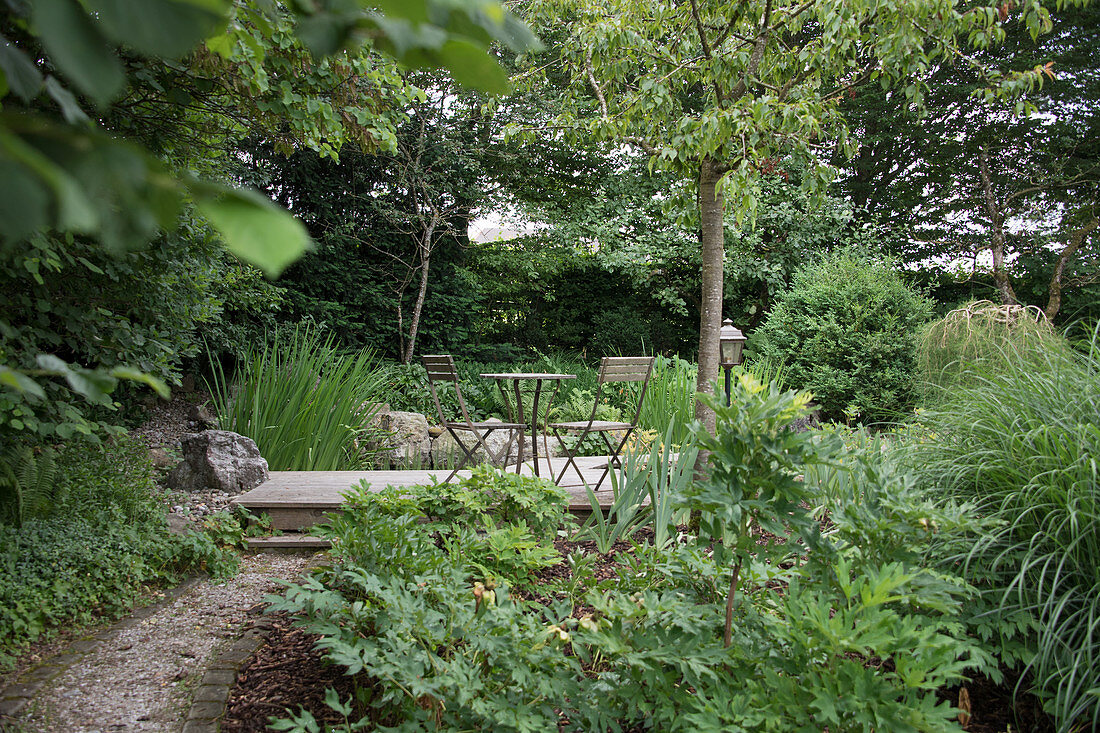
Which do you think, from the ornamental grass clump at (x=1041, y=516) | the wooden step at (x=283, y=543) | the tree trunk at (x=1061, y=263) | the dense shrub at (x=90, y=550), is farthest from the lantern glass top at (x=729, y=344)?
the tree trunk at (x=1061, y=263)

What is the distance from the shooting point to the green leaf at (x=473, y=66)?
1.37ft

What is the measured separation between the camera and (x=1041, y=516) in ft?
6.98

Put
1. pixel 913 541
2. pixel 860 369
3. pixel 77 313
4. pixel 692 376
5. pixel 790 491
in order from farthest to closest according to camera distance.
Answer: pixel 860 369 < pixel 692 376 < pixel 77 313 < pixel 913 541 < pixel 790 491

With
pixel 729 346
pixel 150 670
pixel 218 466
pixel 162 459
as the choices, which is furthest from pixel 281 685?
pixel 162 459

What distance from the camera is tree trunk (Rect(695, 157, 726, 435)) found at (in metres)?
3.65

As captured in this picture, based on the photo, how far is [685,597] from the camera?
1.86 meters

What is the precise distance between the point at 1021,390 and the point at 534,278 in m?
8.46

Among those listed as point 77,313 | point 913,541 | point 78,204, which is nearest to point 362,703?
point 913,541

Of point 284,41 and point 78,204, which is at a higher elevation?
point 284,41

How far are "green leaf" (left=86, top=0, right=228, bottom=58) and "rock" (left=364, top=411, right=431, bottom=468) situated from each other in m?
5.88

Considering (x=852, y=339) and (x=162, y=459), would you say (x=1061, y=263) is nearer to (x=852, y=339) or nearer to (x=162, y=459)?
(x=852, y=339)

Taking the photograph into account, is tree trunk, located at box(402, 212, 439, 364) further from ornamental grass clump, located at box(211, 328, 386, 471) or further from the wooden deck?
the wooden deck

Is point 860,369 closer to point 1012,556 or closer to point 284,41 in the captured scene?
point 1012,556

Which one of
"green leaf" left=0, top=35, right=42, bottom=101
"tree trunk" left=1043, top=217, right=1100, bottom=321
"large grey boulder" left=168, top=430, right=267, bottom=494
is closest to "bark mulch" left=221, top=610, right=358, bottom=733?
"green leaf" left=0, top=35, right=42, bottom=101
